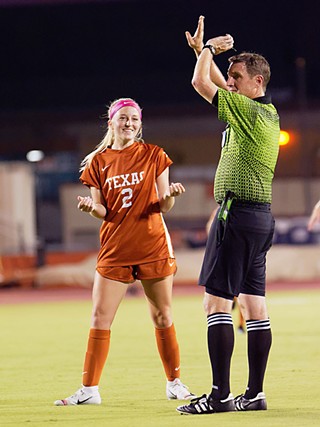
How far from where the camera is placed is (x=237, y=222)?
694 cm

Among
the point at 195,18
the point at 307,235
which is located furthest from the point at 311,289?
the point at 195,18

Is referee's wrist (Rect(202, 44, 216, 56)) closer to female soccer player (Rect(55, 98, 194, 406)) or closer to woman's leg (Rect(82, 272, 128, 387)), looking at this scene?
female soccer player (Rect(55, 98, 194, 406))

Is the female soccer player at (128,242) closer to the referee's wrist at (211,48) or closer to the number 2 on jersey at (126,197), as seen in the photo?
the number 2 on jersey at (126,197)

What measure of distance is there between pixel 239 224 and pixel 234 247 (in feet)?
0.50

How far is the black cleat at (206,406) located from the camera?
22.6 feet

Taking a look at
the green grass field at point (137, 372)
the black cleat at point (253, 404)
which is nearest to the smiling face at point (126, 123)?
the green grass field at point (137, 372)

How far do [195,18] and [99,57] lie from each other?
4.45 metres

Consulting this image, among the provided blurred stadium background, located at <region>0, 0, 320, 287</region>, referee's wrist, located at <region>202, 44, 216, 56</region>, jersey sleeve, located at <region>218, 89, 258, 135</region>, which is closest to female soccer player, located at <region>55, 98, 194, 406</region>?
jersey sleeve, located at <region>218, 89, 258, 135</region>

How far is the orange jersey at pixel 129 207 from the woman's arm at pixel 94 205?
4 cm

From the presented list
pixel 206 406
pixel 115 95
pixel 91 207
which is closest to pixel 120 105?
pixel 91 207

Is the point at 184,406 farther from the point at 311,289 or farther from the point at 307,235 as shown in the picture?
the point at 307,235

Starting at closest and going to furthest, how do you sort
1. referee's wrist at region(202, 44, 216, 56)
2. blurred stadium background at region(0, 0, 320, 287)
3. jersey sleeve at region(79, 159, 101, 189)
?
referee's wrist at region(202, 44, 216, 56) → jersey sleeve at region(79, 159, 101, 189) → blurred stadium background at region(0, 0, 320, 287)

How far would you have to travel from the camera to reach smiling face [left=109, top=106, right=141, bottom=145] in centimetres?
769

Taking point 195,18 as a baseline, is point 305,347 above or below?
below
